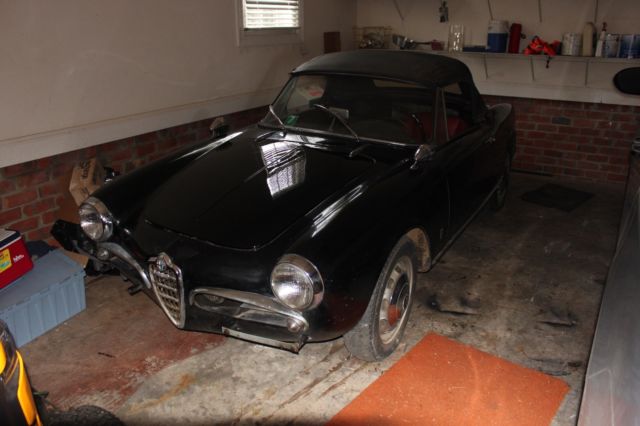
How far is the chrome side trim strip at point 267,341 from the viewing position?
2334 mm

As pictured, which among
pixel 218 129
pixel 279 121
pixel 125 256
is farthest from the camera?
pixel 218 129

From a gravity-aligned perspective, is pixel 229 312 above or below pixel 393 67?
below

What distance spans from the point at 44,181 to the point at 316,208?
229cm

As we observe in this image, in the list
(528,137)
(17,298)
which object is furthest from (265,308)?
(528,137)

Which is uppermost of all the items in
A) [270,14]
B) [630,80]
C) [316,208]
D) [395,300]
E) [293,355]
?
[270,14]

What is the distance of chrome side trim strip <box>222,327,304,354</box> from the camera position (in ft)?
7.66

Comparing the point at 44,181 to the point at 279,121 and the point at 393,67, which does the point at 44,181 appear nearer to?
the point at 279,121

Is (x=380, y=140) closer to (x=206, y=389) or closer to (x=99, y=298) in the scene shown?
(x=206, y=389)

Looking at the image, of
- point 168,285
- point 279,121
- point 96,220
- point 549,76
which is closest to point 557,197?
point 549,76

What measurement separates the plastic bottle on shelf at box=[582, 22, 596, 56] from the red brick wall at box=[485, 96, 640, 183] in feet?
1.97

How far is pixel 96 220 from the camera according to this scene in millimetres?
2773

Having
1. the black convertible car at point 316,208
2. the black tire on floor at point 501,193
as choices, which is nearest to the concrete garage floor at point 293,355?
the black convertible car at point 316,208

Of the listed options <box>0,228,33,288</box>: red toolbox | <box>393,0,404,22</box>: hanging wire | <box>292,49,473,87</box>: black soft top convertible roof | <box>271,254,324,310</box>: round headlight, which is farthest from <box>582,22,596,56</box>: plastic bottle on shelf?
<box>0,228,33,288</box>: red toolbox

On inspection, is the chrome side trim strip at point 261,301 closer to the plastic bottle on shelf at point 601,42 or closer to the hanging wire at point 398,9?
the plastic bottle on shelf at point 601,42
